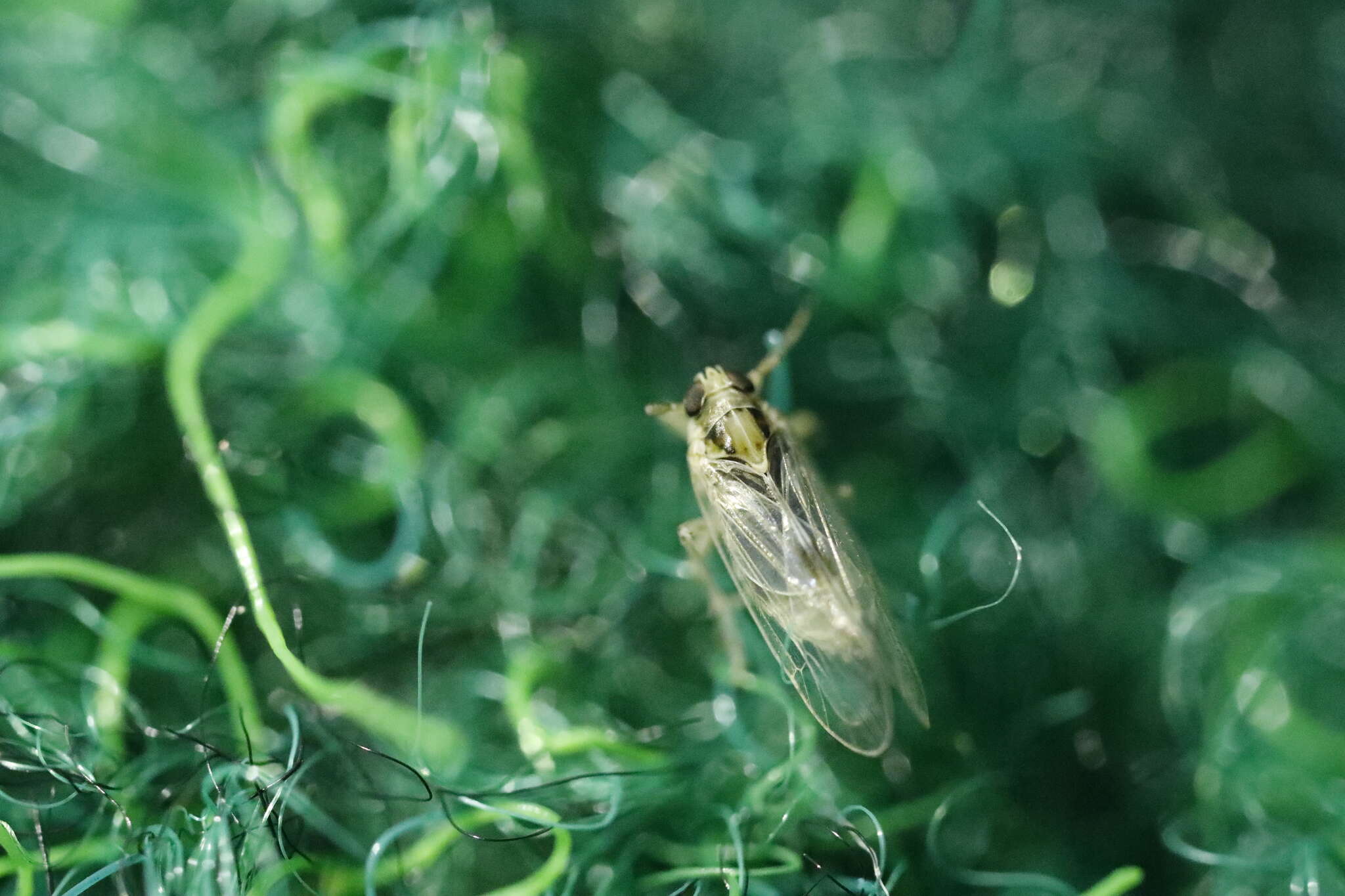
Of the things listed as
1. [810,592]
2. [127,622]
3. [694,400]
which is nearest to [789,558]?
[810,592]

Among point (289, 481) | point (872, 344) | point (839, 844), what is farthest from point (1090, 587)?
point (289, 481)

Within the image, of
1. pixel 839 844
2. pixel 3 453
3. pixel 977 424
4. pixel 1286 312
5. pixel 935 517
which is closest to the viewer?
pixel 839 844

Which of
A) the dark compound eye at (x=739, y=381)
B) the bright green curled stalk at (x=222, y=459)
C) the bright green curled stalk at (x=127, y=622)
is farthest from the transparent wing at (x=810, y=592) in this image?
the bright green curled stalk at (x=127, y=622)

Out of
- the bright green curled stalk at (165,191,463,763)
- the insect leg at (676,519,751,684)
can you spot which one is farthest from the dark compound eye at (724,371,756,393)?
the bright green curled stalk at (165,191,463,763)

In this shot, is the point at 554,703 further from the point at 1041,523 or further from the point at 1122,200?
the point at 1122,200

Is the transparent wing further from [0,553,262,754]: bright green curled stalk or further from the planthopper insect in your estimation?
[0,553,262,754]: bright green curled stalk

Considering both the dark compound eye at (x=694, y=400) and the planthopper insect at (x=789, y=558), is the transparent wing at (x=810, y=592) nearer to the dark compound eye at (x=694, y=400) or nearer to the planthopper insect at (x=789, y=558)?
the planthopper insect at (x=789, y=558)

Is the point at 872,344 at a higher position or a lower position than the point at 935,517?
higher

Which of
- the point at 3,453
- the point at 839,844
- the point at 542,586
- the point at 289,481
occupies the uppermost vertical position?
the point at 3,453
